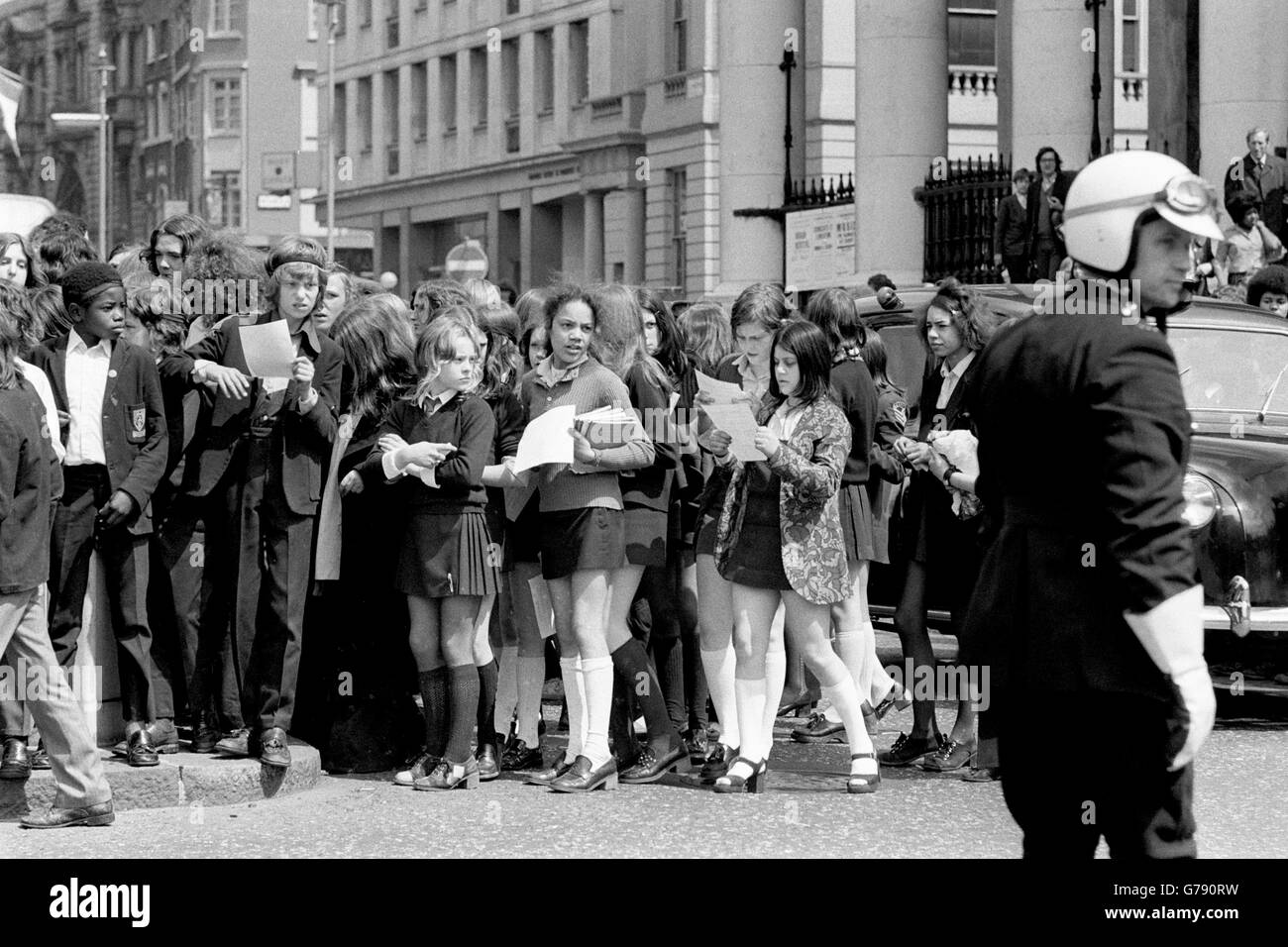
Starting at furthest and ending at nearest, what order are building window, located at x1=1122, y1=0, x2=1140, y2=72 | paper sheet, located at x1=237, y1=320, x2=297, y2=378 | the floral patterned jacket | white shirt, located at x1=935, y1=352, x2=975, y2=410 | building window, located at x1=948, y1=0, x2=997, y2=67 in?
building window, located at x1=948, y1=0, x2=997, y2=67
building window, located at x1=1122, y1=0, x2=1140, y2=72
white shirt, located at x1=935, y1=352, x2=975, y2=410
the floral patterned jacket
paper sheet, located at x1=237, y1=320, x2=297, y2=378

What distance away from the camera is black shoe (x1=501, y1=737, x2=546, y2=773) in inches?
409

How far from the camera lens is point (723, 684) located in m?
10.2

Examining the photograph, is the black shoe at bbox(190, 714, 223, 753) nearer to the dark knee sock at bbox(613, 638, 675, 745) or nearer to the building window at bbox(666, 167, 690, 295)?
the dark knee sock at bbox(613, 638, 675, 745)

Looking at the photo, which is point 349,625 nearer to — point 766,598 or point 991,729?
point 766,598

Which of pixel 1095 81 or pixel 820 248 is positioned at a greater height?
pixel 1095 81

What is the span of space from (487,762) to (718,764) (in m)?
1.01

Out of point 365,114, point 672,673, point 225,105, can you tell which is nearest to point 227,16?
point 225,105

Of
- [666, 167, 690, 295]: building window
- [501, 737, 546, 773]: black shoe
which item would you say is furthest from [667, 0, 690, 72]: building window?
[501, 737, 546, 773]: black shoe

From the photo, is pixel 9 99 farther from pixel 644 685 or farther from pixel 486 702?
pixel 644 685

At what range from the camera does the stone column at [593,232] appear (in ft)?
189

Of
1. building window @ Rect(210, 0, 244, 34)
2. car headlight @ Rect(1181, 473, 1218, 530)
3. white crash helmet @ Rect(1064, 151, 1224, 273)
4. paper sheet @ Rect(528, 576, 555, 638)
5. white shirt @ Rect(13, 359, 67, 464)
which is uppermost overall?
building window @ Rect(210, 0, 244, 34)

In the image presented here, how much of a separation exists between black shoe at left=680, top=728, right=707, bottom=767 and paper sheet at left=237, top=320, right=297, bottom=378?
8.26ft

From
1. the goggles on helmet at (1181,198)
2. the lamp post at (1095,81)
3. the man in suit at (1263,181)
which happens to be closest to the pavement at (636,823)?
the goggles on helmet at (1181,198)
